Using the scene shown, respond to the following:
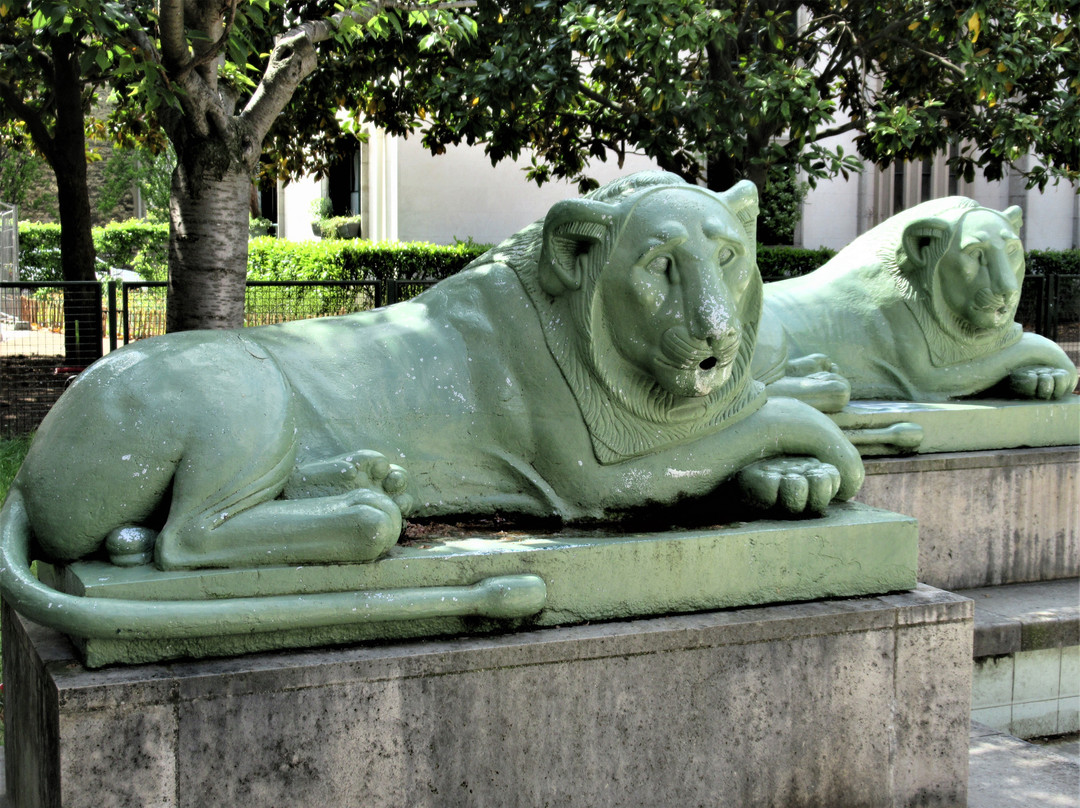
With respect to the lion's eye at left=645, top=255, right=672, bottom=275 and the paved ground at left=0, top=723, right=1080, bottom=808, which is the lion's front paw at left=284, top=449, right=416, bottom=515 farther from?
Answer: the paved ground at left=0, top=723, right=1080, bottom=808

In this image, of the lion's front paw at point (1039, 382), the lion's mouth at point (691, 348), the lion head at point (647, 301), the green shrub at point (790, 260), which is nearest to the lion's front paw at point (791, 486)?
the lion head at point (647, 301)

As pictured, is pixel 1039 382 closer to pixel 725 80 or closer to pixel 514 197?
pixel 725 80

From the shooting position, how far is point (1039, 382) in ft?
18.7

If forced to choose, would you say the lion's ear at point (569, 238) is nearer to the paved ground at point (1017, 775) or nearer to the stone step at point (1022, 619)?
the paved ground at point (1017, 775)

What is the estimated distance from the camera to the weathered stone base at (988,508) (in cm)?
525

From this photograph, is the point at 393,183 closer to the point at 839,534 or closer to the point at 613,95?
the point at 613,95

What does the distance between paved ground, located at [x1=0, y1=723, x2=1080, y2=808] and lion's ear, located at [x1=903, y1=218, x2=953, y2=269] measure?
2.18 metres

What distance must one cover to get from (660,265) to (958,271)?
8.29ft

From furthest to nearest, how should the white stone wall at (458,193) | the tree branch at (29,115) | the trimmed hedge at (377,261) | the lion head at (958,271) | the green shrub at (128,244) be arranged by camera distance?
1. the green shrub at (128,244)
2. the white stone wall at (458,193)
3. the trimmed hedge at (377,261)
4. the tree branch at (29,115)
5. the lion head at (958,271)

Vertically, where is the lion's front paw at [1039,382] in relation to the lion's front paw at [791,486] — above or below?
above

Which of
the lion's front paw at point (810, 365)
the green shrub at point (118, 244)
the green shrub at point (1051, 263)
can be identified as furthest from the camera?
the green shrub at point (118, 244)

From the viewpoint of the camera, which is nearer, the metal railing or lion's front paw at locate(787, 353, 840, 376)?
lion's front paw at locate(787, 353, 840, 376)

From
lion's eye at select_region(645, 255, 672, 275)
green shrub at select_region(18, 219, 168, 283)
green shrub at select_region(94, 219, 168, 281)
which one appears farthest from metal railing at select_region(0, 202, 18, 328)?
lion's eye at select_region(645, 255, 672, 275)

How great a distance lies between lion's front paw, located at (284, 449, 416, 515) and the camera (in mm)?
3291
